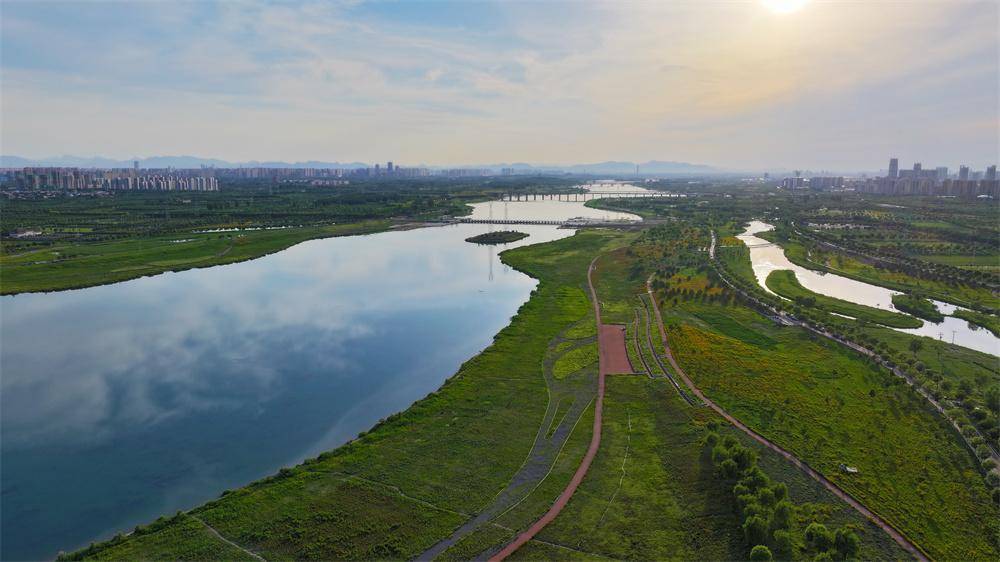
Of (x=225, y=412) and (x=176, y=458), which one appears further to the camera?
(x=225, y=412)

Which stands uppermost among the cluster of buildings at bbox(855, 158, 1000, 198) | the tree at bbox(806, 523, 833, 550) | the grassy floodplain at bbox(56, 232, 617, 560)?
the cluster of buildings at bbox(855, 158, 1000, 198)

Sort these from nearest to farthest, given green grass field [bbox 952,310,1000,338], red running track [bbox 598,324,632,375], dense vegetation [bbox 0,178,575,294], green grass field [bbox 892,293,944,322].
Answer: red running track [bbox 598,324,632,375] < green grass field [bbox 952,310,1000,338] < green grass field [bbox 892,293,944,322] < dense vegetation [bbox 0,178,575,294]

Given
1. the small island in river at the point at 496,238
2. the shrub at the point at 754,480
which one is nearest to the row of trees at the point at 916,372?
the shrub at the point at 754,480

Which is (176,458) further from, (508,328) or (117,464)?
(508,328)

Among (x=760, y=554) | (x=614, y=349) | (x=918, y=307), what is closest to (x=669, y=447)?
(x=760, y=554)

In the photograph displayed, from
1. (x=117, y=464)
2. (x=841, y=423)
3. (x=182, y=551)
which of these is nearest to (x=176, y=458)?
(x=117, y=464)

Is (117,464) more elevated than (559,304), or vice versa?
(559,304)

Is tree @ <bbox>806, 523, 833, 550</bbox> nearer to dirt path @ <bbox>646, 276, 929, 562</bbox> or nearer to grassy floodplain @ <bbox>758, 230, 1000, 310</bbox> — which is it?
dirt path @ <bbox>646, 276, 929, 562</bbox>

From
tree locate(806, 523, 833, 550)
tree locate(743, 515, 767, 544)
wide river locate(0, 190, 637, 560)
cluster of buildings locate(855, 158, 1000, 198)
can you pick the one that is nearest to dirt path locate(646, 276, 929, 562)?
tree locate(806, 523, 833, 550)
